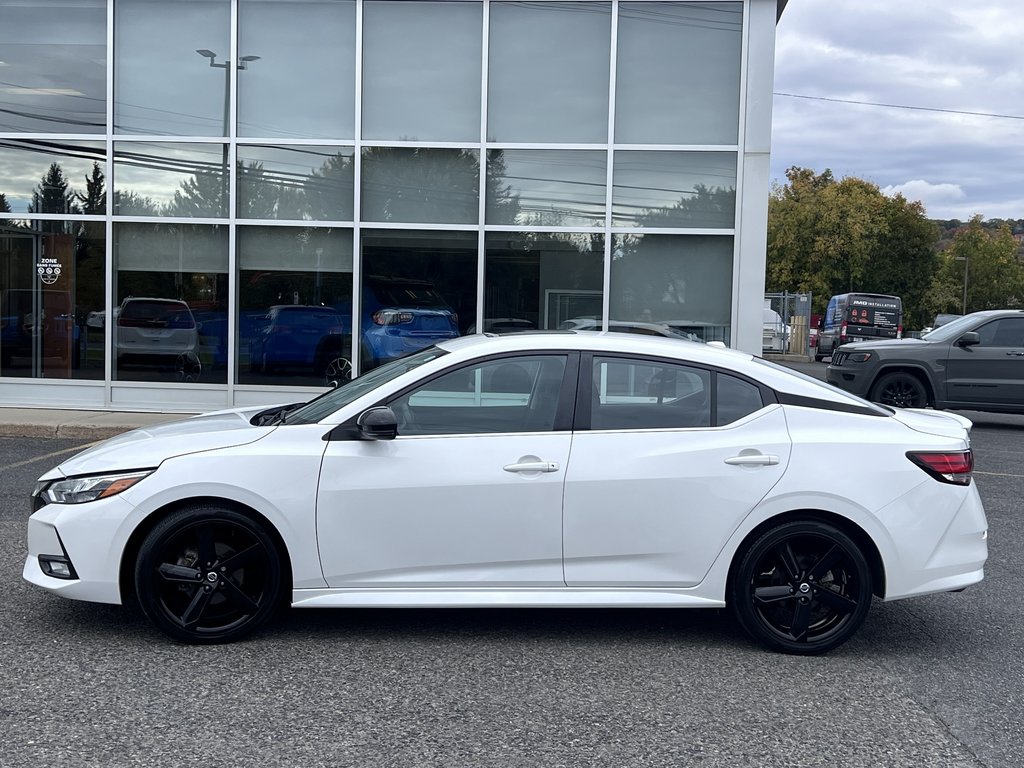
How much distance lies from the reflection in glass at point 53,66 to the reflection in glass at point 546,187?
5219mm

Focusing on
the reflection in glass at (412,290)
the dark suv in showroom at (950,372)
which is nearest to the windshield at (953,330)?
the dark suv in showroom at (950,372)

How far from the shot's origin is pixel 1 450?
10742mm

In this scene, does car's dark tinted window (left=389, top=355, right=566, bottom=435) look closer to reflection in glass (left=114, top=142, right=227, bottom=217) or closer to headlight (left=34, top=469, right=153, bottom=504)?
headlight (left=34, top=469, right=153, bottom=504)

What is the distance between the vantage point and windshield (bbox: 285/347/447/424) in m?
5.22

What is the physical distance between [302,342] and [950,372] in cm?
888

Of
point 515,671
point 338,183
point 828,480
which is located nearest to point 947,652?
point 828,480

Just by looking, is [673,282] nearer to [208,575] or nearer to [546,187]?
[546,187]

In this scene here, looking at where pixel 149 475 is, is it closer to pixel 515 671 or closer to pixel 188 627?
pixel 188 627

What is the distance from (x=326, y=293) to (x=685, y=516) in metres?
9.39

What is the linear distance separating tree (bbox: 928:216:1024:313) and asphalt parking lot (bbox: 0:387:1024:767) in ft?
269

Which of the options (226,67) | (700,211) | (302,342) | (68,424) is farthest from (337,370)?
(700,211)

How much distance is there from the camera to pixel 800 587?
498 centimetres

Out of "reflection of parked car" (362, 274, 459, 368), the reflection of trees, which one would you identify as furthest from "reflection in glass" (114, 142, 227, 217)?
the reflection of trees

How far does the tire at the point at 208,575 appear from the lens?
481cm
